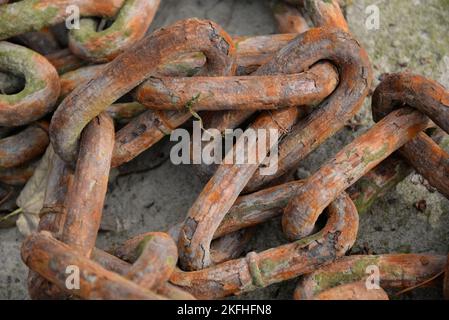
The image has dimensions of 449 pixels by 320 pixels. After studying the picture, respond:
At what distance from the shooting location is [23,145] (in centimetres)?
208

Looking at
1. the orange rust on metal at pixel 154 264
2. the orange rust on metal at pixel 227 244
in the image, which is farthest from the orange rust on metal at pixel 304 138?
the orange rust on metal at pixel 154 264

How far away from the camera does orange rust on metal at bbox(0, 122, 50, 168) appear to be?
2.07 meters

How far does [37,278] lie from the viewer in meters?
1.73

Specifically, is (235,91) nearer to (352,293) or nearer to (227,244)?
(227,244)

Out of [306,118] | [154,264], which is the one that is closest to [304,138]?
[306,118]

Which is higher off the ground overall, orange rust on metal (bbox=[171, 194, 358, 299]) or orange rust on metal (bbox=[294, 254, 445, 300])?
orange rust on metal (bbox=[171, 194, 358, 299])

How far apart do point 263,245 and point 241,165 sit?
0.95 feet

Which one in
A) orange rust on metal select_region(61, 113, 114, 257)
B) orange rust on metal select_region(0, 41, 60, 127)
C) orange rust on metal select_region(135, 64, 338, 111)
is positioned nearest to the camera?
orange rust on metal select_region(61, 113, 114, 257)

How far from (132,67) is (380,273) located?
0.83 m

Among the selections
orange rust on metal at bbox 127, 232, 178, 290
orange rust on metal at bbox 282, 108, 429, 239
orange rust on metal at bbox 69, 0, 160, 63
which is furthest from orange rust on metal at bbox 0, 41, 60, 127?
orange rust on metal at bbox 282, 108, 429, 239

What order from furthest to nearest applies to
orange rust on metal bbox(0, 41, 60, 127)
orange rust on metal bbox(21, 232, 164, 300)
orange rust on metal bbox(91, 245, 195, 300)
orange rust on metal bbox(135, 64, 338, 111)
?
orange rust on metal bbox(0, 41, 60, 127)
orange rust on metal bbox(135, 64, 338, 111)
orange rust on metal bbox(91, 245, 195, 300)
orange rust on metal bbox(21, 232, 164, 300)

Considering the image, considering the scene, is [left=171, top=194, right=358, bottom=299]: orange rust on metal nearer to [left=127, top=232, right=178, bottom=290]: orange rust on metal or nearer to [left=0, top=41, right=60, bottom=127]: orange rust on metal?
[left=127, top=232, right=178, bottom=290]: orange rust on metal

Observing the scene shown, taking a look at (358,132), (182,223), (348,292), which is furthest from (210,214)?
(358,132)

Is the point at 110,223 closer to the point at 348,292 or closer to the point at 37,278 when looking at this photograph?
the point at 37,278
